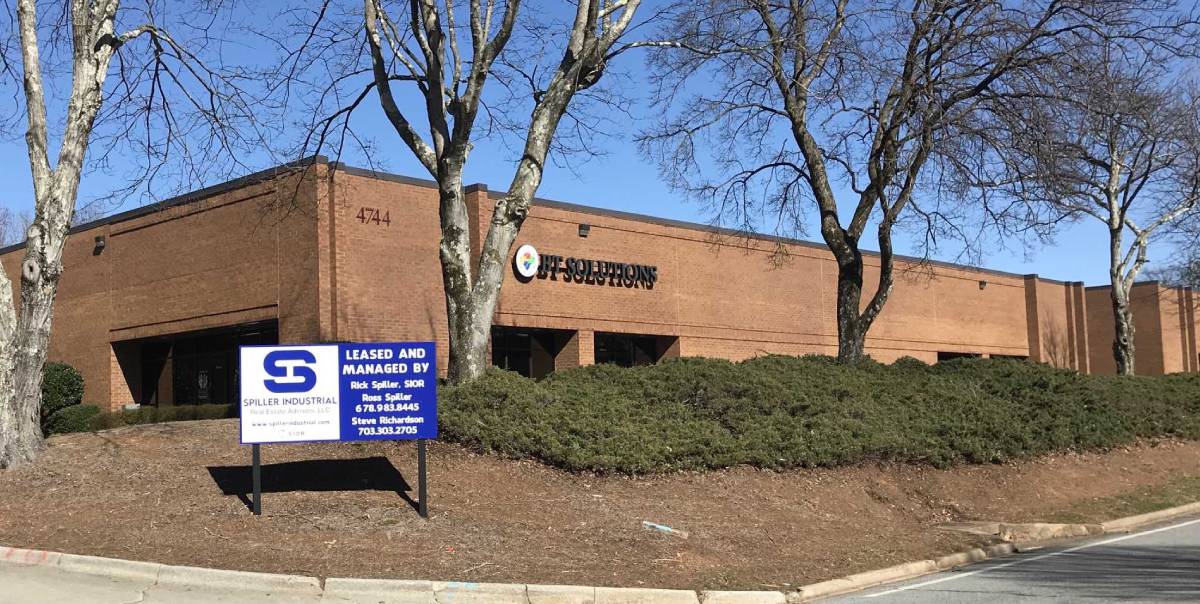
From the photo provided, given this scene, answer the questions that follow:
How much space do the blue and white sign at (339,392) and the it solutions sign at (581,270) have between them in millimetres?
15825

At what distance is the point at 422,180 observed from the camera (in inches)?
1059

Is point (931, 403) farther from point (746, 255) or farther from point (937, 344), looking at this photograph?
point (937, 344)

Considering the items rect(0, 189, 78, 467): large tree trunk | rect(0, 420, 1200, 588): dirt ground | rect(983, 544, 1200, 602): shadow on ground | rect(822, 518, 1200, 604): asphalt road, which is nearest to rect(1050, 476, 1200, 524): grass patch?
rect(0, 420, 1200, 588): dirt ground

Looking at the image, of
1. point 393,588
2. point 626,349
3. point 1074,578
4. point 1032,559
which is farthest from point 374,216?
point 1074,578

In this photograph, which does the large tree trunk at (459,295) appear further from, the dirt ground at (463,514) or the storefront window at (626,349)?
the storefront window at (626,349)

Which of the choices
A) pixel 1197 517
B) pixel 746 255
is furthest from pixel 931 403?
pixel 746 255

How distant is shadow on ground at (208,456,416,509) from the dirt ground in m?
0.03

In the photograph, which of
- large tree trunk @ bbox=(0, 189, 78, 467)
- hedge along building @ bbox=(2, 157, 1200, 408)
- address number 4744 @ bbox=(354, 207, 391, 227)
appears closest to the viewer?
large tree trunk @ bbox=(0, 189, 78, 467)

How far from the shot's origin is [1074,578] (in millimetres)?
10719

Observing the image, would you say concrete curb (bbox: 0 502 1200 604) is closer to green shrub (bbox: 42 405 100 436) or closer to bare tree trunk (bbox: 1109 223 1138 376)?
green shrub (bbox: 42 405 100 436)

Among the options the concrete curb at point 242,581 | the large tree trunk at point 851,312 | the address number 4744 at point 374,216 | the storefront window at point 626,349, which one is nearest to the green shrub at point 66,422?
the address number 4744 at point 374,216

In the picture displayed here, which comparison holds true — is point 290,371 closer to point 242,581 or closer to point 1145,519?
point 242,581

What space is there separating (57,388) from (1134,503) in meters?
20.3

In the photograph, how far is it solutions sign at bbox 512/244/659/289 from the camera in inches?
1113
